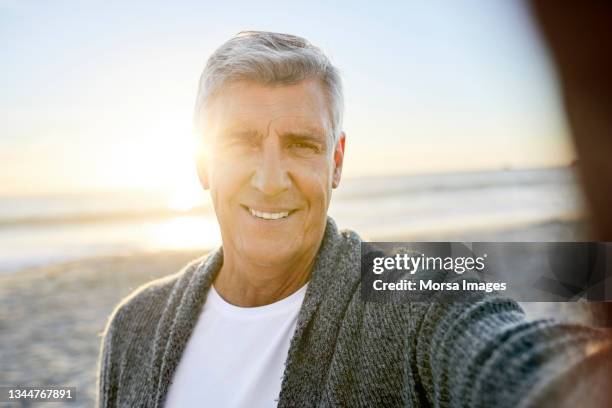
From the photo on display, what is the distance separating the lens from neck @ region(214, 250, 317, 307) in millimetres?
1125

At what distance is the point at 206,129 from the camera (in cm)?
114

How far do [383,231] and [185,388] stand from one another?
12.7 ft

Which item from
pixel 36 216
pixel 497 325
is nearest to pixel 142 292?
pixel 497 325

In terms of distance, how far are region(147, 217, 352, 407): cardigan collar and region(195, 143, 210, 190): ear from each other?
185 mm

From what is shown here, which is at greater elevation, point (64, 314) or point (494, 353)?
point (64, 314)

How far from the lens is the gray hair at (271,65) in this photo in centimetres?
104

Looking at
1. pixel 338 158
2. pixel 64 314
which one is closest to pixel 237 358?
pixel 338 158

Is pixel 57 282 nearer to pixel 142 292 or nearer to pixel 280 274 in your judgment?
pixel 142 292

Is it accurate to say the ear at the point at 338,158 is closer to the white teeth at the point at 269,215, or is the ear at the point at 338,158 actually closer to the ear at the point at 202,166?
the white teeth at the point at 269,215

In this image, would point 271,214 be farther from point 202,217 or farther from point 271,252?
point 202,217

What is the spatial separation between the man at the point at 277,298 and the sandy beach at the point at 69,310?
341 millimetres

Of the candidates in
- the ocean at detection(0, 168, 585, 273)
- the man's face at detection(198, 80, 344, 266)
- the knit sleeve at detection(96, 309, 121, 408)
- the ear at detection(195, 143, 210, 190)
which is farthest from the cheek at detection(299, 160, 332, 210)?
the ocean at detection(0, 168, 585, 273)

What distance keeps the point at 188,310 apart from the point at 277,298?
0.20m

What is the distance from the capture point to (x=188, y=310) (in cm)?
117
